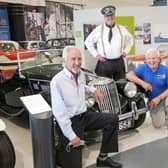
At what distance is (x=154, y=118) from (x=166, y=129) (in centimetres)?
23

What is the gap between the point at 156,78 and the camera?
160 inches

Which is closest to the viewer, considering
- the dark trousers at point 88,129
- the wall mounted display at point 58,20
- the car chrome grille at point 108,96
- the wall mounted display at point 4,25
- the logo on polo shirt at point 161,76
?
the dark trousers at point 88,129

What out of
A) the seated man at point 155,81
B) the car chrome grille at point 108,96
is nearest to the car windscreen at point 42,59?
the car chrome grille at point 108,96

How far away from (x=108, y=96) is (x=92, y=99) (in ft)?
1.02

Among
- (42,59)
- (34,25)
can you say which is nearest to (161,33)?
(42,59)

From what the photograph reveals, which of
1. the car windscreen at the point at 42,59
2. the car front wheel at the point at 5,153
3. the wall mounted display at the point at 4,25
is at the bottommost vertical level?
the car front wheel at the point at 5,153

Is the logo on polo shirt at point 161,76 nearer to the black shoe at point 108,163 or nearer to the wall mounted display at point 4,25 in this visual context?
the black shoe at point 108,163

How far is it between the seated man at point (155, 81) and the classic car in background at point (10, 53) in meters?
1.68

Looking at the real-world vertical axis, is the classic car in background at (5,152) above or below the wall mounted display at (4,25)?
below

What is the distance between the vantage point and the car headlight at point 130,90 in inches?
153

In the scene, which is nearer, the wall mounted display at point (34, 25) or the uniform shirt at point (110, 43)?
the uniform shirt at point (110, 43)

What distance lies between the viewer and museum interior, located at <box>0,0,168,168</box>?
275 cm

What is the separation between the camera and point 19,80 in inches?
181

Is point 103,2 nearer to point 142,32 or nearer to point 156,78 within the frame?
point 142,32
